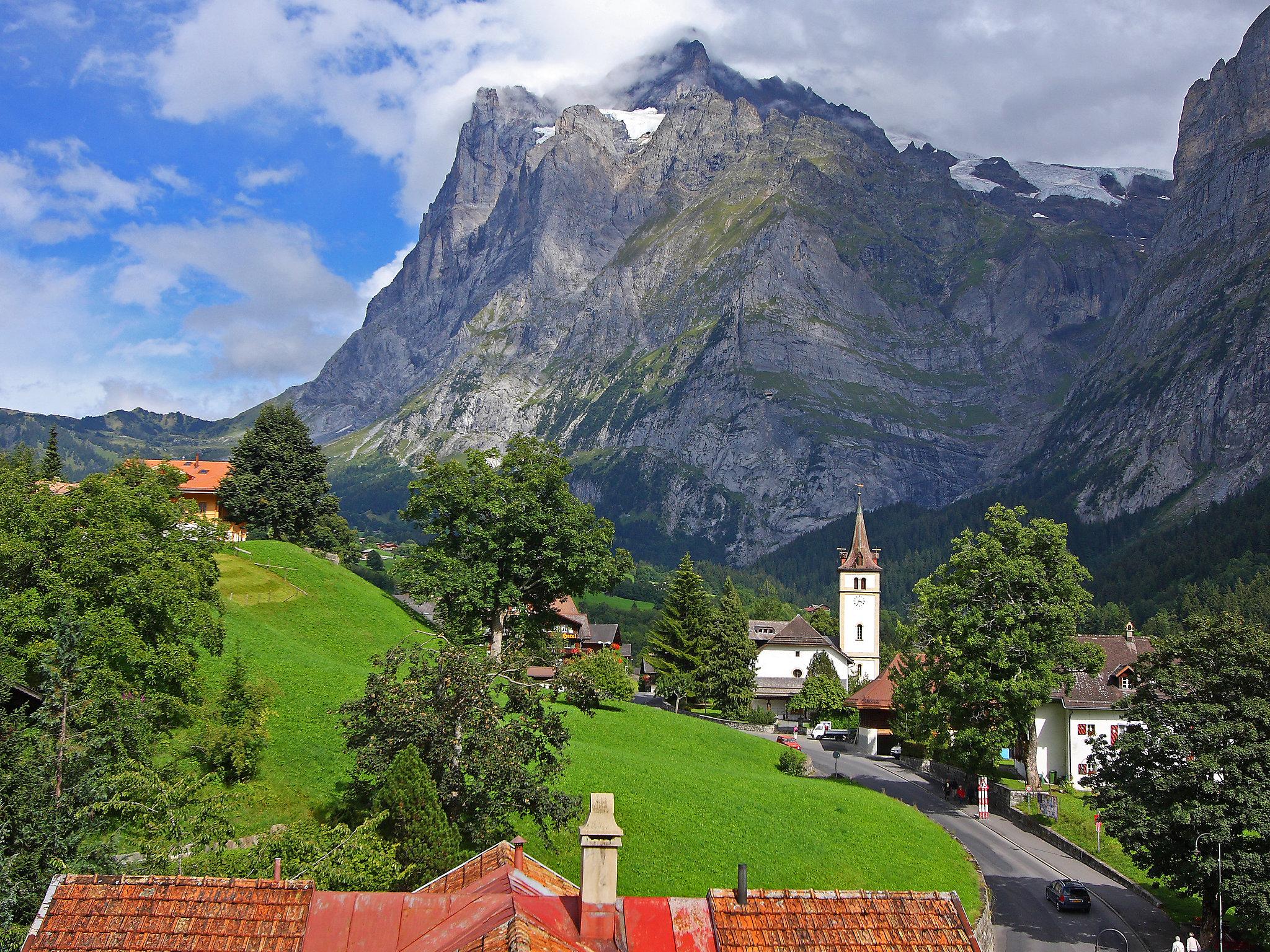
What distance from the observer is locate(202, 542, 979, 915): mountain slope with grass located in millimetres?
29797

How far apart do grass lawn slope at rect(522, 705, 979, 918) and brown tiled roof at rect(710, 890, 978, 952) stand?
11.4m

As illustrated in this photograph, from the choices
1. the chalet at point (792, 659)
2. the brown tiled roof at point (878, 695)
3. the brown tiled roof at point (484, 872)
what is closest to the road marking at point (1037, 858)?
the brown tiled roof at point (878, 695)

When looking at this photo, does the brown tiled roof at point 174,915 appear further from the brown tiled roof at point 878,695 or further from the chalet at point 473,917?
the brown tiled roof at point 878,695

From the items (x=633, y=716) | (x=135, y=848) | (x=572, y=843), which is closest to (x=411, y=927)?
(x=135, y=848)

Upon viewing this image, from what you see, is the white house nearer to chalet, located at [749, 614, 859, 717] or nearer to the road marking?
the road marking

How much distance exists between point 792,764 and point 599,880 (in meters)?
39.8

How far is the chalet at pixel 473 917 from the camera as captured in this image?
1370 cm

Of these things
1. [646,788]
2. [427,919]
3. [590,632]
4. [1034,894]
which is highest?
[590,632]

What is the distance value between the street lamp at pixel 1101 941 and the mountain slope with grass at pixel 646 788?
156 inches

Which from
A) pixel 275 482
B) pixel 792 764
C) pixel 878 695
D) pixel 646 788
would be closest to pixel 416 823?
pixel 646 788

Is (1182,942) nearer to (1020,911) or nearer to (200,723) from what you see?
(1020,911)

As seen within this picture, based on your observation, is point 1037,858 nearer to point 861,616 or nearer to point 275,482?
point 275,482

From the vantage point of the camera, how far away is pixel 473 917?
44.9 ft

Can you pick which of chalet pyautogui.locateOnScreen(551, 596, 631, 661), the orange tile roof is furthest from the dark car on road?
chalet pyautogui.locateOnScreen(551, 596, 631, 661)
